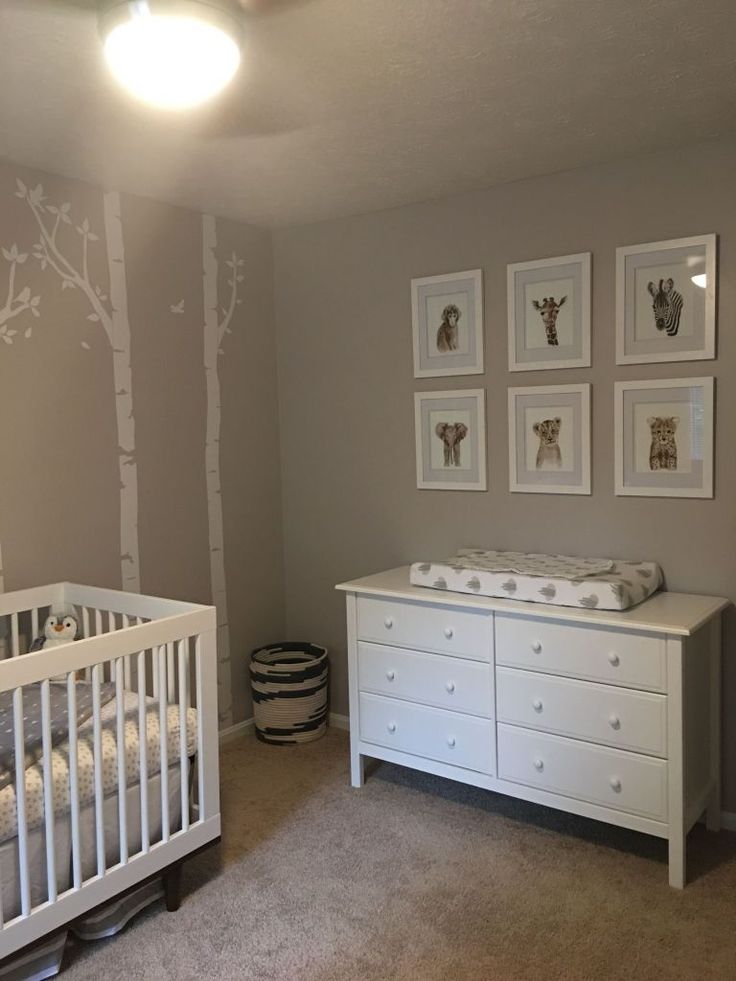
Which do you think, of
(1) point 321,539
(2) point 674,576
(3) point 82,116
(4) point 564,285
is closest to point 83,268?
(3) point 82,116

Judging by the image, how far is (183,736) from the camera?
2.30m

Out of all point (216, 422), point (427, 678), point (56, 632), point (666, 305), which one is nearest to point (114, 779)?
point (56, 632)

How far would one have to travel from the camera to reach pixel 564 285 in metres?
2.97

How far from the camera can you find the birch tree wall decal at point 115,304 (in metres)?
2.89

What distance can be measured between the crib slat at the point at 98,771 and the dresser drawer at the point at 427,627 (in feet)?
3.82

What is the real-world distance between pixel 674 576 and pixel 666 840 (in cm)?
87

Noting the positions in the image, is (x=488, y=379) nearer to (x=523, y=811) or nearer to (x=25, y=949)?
(x=523, y=811)

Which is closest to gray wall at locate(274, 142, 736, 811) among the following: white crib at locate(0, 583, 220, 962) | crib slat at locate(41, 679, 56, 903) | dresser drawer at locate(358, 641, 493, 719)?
dresser drawer at locate(358, 641, 493, 719)

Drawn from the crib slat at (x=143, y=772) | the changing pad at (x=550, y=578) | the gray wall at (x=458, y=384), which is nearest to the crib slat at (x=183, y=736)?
the crib slat at (x=143, y=772)

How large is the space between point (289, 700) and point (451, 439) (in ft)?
4.33

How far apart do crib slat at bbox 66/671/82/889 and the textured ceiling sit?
5.07 ft

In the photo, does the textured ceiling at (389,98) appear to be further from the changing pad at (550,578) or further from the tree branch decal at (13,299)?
the changing pad at (550,578)

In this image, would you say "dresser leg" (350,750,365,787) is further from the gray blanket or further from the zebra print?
the zebra print

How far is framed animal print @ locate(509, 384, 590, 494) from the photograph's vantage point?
9.77ft
